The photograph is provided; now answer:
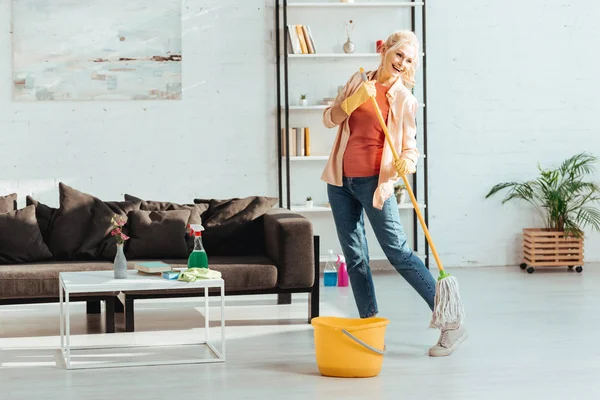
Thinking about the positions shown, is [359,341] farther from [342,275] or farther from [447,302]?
[342,275]

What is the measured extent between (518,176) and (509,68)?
2.86ft

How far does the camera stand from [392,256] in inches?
177

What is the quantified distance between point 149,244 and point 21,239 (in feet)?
2.32

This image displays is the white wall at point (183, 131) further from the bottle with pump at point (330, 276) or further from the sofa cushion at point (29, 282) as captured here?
the sofa cushion at point (29, 282)

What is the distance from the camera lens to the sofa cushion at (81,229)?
539cm

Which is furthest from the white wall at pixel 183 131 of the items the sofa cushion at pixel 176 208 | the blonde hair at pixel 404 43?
the blonde hair at pixel 404 43

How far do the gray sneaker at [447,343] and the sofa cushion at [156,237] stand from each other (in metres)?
1.70

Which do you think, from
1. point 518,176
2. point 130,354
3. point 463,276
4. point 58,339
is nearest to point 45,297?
point 58,339

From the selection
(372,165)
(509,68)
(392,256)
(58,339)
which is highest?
(509,68)

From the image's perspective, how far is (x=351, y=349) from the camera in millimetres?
4000

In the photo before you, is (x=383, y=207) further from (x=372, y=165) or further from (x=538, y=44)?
(x=538, y=44)

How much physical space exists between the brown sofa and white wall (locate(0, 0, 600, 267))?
1507 mm

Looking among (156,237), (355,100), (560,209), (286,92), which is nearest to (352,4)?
(286,92)

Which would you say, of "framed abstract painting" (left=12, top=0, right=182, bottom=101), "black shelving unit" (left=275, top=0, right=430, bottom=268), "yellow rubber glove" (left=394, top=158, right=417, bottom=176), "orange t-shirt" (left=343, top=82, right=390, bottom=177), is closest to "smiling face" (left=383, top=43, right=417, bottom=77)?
"orange t-shirt" (left=343, top=82, right=390, bottom=177)
